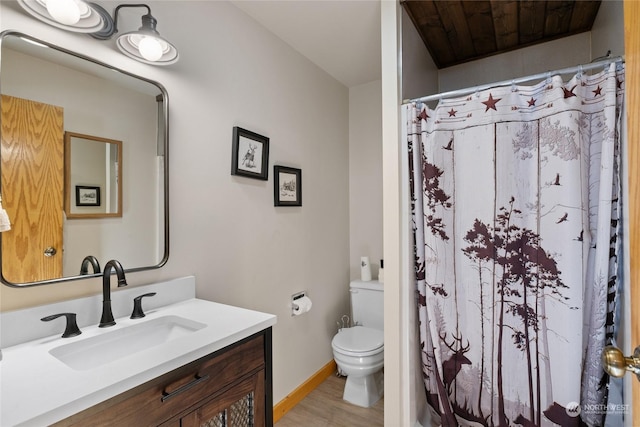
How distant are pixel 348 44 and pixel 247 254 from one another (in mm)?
1612

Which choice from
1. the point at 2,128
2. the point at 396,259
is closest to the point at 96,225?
the point at 2,128

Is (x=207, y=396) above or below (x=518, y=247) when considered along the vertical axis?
below

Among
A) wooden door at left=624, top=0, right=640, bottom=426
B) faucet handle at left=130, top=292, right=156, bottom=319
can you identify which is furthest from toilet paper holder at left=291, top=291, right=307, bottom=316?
wooden door at left=624, top=0, right=640, bottom=426

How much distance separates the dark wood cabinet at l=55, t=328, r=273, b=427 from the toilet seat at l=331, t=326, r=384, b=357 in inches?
38.2

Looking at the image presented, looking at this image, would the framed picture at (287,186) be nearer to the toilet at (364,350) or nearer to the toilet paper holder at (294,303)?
the toilet paper holder at (294,303)

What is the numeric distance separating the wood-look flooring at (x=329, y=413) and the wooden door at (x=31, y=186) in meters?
1.63

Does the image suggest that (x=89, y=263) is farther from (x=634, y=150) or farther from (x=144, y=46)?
(x=634, y=150)

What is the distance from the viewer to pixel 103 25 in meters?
1.20

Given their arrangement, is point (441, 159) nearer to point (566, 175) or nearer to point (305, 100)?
point (566, 175)

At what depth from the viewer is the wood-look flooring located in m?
1.96

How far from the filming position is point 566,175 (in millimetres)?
1343

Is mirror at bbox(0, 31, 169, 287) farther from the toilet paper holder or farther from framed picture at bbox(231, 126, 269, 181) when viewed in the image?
the toilet paper holder

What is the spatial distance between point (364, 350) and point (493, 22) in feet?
7.36

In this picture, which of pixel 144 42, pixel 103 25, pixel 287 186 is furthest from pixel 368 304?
pixel 103 25
